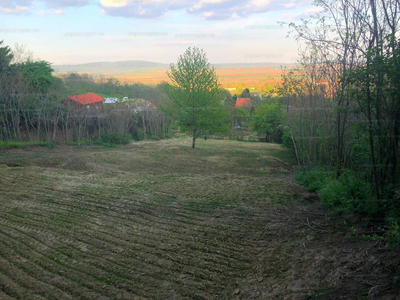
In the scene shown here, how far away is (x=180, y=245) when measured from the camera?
16.9 feet

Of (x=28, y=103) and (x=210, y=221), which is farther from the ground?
(x=28, y=103)

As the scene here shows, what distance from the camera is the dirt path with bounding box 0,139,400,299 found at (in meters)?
3.79

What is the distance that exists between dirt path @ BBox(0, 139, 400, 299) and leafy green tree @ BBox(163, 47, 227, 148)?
10.7 m

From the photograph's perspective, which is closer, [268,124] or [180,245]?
[180,245]

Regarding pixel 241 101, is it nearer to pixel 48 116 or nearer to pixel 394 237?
pixel 48 116

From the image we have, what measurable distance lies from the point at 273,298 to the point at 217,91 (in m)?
17.3

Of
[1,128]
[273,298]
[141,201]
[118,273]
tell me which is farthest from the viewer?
[1,128]

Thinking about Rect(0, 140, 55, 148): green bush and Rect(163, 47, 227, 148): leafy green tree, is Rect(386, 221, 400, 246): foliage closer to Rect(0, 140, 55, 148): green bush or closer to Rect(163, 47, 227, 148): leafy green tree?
Rect(163, 47, 227, 148): leafy green tree

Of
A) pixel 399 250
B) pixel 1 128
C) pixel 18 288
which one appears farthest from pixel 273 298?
pixel 1 128

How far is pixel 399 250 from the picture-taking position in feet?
12.2

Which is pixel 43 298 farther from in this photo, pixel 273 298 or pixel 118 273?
pixel 273 298

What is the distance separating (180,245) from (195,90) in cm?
1543

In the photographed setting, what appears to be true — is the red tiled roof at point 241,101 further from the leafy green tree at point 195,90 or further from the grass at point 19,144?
the grass at point 19,144

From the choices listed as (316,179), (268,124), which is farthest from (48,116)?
(316,179)
